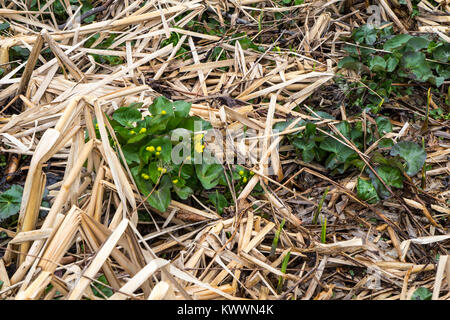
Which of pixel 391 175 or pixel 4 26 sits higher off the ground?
pixel 4 26

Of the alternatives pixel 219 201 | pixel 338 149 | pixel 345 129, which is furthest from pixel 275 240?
pixel 345 129

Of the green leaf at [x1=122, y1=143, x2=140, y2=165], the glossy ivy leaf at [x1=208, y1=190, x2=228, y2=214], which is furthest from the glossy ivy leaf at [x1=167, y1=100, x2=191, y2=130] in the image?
the glossy ivy leaf at [x1=208, y1=190, x2=228, y2=214]

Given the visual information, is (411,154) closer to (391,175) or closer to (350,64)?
(391,175)

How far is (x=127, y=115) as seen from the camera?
1911mm

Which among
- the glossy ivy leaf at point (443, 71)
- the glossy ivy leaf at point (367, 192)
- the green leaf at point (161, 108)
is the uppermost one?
the green leaf at point (161, 108)

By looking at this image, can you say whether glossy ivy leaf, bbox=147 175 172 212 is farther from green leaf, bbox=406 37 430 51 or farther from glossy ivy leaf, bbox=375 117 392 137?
green leaf, bbox=406 37 430 51

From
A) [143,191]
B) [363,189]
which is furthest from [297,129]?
[143,191]

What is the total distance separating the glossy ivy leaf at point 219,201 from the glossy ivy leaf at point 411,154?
2.48 ft

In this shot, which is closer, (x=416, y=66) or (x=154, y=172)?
(x=154, y=172)

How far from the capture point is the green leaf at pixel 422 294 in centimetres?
157

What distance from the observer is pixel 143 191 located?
179cm

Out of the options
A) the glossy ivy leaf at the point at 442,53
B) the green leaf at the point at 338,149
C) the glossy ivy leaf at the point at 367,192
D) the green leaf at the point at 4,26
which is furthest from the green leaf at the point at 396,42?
the green leaf at the point at 4,26

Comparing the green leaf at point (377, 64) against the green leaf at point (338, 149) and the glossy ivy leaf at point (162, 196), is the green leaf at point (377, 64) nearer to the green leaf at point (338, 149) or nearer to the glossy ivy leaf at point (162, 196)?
the green leaf at point (338, 149)

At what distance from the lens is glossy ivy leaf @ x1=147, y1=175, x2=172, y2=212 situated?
1783mm
